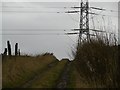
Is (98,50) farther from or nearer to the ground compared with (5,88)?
farther from the ground

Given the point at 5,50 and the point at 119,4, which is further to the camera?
the point at 5,50

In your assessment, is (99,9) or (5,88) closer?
(5,88)

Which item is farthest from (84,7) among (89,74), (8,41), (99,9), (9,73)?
(89,74)

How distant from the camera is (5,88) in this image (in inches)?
859

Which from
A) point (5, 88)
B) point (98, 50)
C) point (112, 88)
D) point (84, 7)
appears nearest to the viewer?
point (112, 88)

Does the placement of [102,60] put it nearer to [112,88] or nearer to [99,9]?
[112,88]

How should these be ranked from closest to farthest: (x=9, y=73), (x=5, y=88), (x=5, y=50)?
(x=5, y=88) → (x=9, y=73) → (x=5, y=50)

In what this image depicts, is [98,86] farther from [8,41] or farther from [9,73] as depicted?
[8,41]

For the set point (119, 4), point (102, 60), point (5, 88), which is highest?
point (119, 4)

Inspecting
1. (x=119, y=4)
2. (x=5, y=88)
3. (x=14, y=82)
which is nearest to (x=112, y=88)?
(x=119, y=4)

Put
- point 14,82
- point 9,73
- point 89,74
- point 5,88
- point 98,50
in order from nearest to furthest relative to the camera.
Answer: point 98,50 < point 89,74 < point 5,88 < point 14,82 < point 9,73

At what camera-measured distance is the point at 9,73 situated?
26625mm

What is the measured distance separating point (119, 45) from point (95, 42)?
5.24 ft

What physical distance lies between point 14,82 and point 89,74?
989cm
